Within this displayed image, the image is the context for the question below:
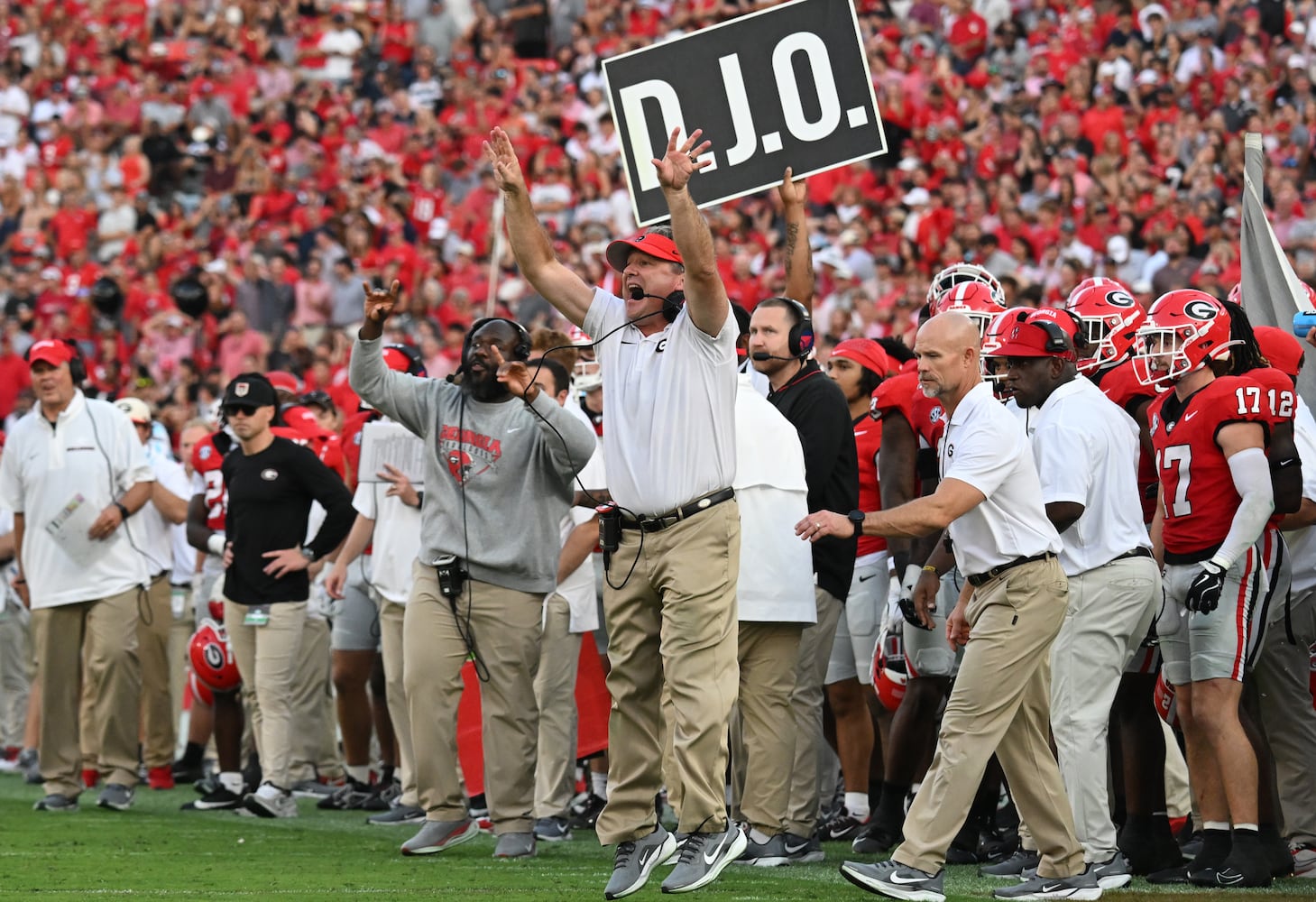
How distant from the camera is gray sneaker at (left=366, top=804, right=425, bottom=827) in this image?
9.82 metres

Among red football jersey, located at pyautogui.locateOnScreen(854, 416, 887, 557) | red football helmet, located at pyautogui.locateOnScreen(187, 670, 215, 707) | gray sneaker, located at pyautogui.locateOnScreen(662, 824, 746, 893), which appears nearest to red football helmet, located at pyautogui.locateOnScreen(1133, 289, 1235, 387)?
red football jersey, located at pyautogui.locateOnScreen(854, 416, 887, 557)

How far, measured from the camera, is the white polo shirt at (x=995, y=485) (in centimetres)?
634

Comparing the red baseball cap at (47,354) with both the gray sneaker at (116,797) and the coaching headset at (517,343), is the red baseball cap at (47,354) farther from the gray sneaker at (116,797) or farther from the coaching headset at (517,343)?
the coaching headset at (517,343)

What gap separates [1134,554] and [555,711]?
322 cm

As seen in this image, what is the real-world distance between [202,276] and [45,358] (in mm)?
11101

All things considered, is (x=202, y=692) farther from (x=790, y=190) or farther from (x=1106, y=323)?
(x=1106, y=323)

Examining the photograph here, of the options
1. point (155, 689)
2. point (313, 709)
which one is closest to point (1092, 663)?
point (313, 709)

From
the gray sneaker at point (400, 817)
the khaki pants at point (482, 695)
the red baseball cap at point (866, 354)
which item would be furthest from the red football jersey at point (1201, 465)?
the gray sneaker at point (400, 817)

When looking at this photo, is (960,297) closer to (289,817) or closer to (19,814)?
(289,817)

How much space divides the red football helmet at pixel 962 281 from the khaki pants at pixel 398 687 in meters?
2.94

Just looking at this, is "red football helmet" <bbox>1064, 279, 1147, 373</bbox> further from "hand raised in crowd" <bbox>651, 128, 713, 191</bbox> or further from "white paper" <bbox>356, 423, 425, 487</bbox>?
"white paper" <bbox>356, 423, 425, 487</bbox>

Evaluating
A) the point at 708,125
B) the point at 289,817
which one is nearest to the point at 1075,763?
the point at 708,125

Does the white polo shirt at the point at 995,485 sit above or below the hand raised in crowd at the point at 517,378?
below

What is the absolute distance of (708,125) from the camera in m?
8.57
